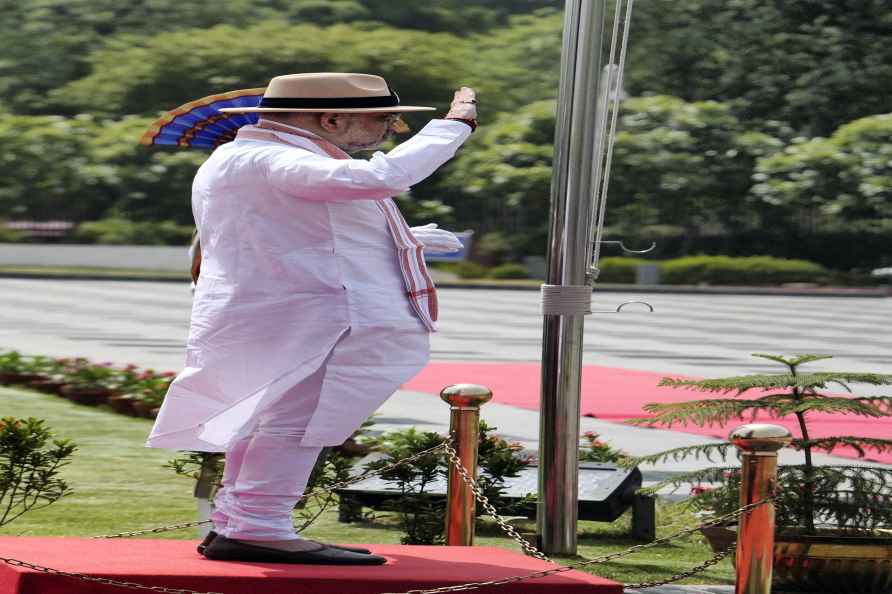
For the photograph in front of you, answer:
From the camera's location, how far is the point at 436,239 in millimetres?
4891

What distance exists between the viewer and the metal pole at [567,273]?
6.41 metres

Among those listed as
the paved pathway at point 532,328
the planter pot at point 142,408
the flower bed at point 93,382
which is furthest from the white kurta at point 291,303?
the paved pathway at point 532,328

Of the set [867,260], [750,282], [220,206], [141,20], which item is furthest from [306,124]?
[141,20]

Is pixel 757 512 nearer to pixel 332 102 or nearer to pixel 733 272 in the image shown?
pixel 332 102

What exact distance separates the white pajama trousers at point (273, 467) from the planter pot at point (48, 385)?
851cm

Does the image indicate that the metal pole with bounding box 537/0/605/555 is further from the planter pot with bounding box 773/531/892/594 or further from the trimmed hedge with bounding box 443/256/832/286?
the trimmed hedge with bounding box 443/256/832/286

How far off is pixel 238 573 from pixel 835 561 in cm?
224

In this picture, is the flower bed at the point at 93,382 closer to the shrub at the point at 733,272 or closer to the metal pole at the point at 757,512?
the metal pole at the point at 757,512

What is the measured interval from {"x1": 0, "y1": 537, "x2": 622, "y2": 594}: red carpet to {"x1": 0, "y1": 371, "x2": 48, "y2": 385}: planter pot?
27.9ft

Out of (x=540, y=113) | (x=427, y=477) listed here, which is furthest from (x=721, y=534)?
(x=540, y=113)

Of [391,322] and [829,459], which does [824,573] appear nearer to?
[391,322]

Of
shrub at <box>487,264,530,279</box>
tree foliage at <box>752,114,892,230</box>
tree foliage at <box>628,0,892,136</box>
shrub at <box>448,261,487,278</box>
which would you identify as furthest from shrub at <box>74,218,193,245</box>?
tree foliage at <box>752,114,892,230</box>

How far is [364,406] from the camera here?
443 centimetres

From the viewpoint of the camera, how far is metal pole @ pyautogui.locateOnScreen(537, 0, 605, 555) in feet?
21.0
